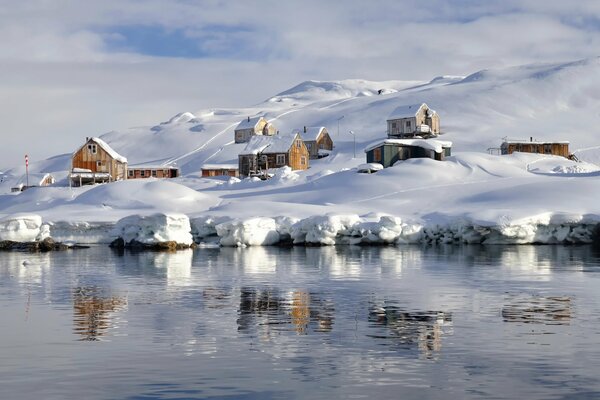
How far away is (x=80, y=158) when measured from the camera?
105m

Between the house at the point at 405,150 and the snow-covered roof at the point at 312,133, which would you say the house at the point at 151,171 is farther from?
the house at the point at 405,150

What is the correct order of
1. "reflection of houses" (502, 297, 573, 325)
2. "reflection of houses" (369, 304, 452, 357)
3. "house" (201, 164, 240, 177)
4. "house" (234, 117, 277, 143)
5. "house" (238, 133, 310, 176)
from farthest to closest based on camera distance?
1. "house" (234, 117, 277, 143)
2. "house" (201, 164, 240, 177)
3. "house" (238, 133, 310, 176)
4. "reflection of houses" (502, 297, 573, 325)
5. "reflection of houses" (369, 304, 452, 357)

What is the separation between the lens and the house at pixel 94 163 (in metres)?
103

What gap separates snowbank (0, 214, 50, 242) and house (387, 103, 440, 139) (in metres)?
79.6

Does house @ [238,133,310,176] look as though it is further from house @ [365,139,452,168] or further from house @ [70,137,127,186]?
house @ [365,139,452,168]

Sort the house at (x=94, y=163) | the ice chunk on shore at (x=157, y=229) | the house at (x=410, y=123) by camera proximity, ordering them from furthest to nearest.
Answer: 1. the house at (x=410, y=123)
2. the house at (x=94, y=163)
3. the ice chunk on shore at (x=157, y=229)

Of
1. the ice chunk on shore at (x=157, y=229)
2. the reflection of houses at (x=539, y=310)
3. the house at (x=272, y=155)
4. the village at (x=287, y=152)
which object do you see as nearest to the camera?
the reflection of houses at (x=539, y=310)

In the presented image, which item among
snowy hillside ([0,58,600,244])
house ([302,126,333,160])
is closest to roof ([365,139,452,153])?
snowy hillside ([0,58,600,244])

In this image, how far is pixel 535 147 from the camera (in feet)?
390

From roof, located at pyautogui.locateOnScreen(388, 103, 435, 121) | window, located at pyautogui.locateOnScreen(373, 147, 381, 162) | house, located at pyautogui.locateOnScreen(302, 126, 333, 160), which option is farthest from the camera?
house, located at pyautogui.locateOnScreen(302, 126, 333, 160)

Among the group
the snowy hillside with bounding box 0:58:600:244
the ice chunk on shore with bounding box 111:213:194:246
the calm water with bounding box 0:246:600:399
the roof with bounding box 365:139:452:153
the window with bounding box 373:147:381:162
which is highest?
the roof with bounding box 365:139:452:153

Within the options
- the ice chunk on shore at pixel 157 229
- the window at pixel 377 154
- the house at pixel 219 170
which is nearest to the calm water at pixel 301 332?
the ice chunk on shore at pixel 157 229

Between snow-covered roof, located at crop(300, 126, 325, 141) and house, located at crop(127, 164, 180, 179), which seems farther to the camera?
snow-covered roof, located at crop(300, 126, 325, 141)

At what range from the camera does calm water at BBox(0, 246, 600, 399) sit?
1689 cm
